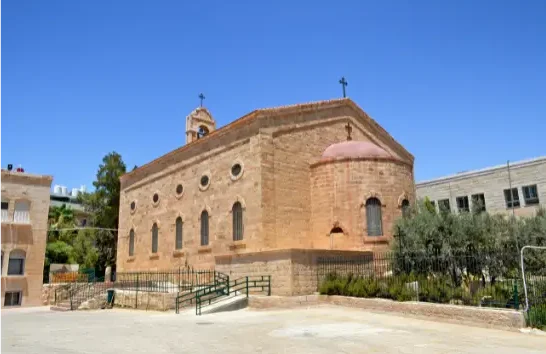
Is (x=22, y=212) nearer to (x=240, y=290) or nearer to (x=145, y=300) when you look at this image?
(x=145, y=300)

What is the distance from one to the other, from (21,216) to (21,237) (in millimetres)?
1275

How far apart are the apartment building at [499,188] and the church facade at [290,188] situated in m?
8.00

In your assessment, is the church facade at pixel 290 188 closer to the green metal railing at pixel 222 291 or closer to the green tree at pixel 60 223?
the green metal railing at pixel 222 291

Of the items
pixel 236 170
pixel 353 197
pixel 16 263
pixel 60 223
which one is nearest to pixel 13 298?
pixel 16 263

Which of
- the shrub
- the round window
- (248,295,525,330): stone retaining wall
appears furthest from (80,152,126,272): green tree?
Answer: the shrub

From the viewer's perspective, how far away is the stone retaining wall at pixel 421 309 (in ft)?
36.8

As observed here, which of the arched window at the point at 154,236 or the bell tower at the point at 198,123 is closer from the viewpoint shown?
the arched window at the point at 154,236

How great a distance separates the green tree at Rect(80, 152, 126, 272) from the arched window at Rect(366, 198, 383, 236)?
26.6 m

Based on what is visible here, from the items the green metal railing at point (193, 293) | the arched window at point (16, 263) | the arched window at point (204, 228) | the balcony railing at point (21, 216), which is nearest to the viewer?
the green metal railing at point (193, 293)

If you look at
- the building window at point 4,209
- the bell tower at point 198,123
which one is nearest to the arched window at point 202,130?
the bell tower at point 198,123

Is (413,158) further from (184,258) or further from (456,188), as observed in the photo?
(184,258)

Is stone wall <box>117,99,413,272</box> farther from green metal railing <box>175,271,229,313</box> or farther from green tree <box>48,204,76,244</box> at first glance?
green tree <box>48,204,76,244</box>

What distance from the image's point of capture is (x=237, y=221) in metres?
21.0

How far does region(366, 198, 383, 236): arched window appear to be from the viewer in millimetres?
19703
